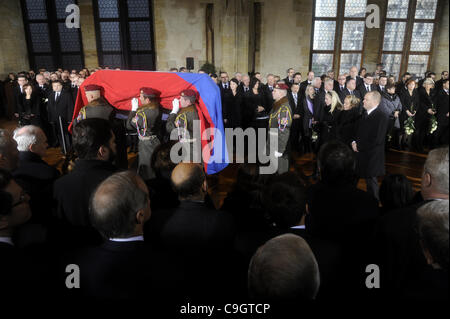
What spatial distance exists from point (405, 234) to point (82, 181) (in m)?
1.95

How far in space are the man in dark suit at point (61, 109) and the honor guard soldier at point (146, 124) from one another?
290 centimetres

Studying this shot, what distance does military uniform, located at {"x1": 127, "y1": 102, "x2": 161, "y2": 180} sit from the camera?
14.7 feet

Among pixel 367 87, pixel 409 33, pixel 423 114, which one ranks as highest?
pixel 409 33

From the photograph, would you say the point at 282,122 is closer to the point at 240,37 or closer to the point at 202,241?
the point at 202,241

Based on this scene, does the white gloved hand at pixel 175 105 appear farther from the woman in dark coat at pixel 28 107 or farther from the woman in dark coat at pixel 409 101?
the woman in dark coat at pixel 409 101

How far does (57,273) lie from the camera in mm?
1468

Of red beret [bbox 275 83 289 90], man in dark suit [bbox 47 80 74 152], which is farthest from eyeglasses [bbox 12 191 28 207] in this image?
man in dark suit [bbox 47 80 74 152]

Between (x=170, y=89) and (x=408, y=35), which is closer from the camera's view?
(x=170, y=89)

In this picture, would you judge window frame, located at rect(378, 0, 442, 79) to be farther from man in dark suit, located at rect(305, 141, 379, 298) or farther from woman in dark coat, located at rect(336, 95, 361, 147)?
man in dark suit, located at rect(305, 141, 379, 298)

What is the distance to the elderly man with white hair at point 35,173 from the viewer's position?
228cm

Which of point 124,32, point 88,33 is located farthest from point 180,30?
point 88,33

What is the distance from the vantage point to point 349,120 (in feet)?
15.3

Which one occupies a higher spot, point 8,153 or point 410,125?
point 8,153
